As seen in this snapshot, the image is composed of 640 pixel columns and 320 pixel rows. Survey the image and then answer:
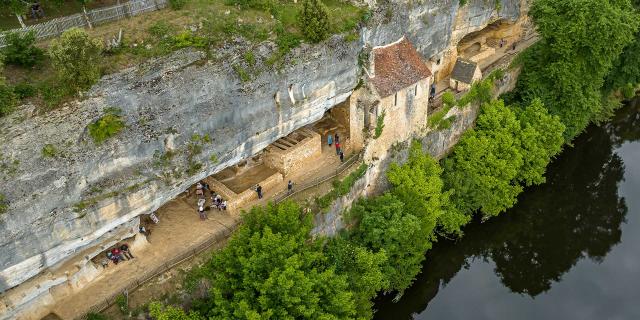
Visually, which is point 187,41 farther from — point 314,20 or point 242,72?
point 314,20

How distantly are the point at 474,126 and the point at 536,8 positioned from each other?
884 centimetres

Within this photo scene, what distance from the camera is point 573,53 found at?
35.6m

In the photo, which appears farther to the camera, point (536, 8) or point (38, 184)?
point (536, 8)

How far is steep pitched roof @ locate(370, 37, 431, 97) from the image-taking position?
96.4ft

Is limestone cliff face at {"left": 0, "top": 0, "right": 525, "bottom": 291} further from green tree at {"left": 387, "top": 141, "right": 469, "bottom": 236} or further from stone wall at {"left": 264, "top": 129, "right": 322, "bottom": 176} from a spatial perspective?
green tree at {"left": 387, "top": 141, "right": 469, "bottom": 236}

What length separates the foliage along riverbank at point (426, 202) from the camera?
884 inches

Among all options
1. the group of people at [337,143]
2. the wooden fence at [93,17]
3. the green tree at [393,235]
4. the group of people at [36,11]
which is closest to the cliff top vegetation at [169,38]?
the wooden fence at [93,17]

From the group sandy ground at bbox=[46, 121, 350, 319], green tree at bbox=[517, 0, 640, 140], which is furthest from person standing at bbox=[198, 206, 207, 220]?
green tree at bbox=[517, 0, 640, 140]

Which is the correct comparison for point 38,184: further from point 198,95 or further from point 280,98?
point 280,98

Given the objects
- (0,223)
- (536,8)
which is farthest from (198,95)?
(536,8)

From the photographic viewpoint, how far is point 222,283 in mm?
22672

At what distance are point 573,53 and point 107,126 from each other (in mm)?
28685

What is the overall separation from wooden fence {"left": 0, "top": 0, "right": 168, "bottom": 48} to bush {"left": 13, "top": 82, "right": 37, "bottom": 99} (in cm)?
276

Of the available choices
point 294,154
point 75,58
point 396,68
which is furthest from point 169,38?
point 396,68
